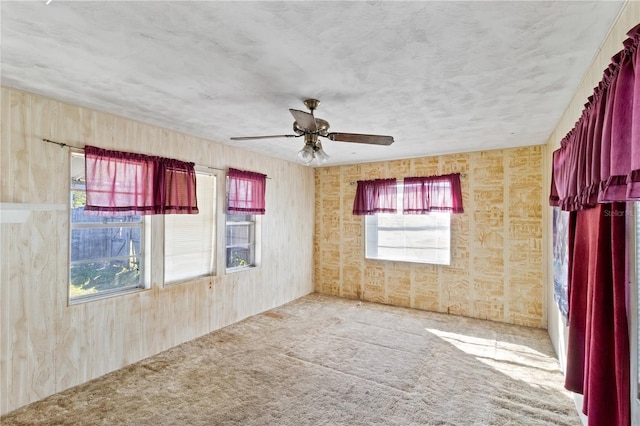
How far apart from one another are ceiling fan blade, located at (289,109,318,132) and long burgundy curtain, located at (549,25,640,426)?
167 cm

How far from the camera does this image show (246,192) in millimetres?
4668

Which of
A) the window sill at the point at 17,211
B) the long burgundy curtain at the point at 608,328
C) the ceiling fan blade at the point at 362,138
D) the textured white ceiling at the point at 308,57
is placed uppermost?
the textured white ceiling at the point at 308,57

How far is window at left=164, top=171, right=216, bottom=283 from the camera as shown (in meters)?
3.81

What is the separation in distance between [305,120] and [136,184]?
2.14 meters

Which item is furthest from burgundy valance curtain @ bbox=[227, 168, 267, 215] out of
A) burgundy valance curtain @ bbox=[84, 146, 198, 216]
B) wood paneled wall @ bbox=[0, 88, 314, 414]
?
burgundy valance curtain @ bbox=[84, 146, 198, 216]

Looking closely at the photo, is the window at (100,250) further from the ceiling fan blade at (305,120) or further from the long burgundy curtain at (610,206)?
the long burgundy curtain at (610,206)

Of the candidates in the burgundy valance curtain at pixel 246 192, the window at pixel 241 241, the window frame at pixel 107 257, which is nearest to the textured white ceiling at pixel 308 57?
the window frame at pixel 107 257

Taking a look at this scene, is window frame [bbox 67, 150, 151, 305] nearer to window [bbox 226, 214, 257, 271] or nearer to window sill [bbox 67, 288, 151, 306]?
window sill [bbox 67, 288, 151, 306]

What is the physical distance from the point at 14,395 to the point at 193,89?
2.90m

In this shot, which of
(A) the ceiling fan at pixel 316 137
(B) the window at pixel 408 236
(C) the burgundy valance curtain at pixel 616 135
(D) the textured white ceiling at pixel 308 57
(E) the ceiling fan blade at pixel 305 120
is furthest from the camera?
(B) the window at pixel 408 236

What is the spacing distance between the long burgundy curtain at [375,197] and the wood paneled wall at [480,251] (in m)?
0.17

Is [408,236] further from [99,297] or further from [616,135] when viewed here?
[99,297]

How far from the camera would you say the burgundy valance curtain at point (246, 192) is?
445 centimetres

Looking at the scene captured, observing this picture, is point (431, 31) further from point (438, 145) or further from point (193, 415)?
point (193, 415)
